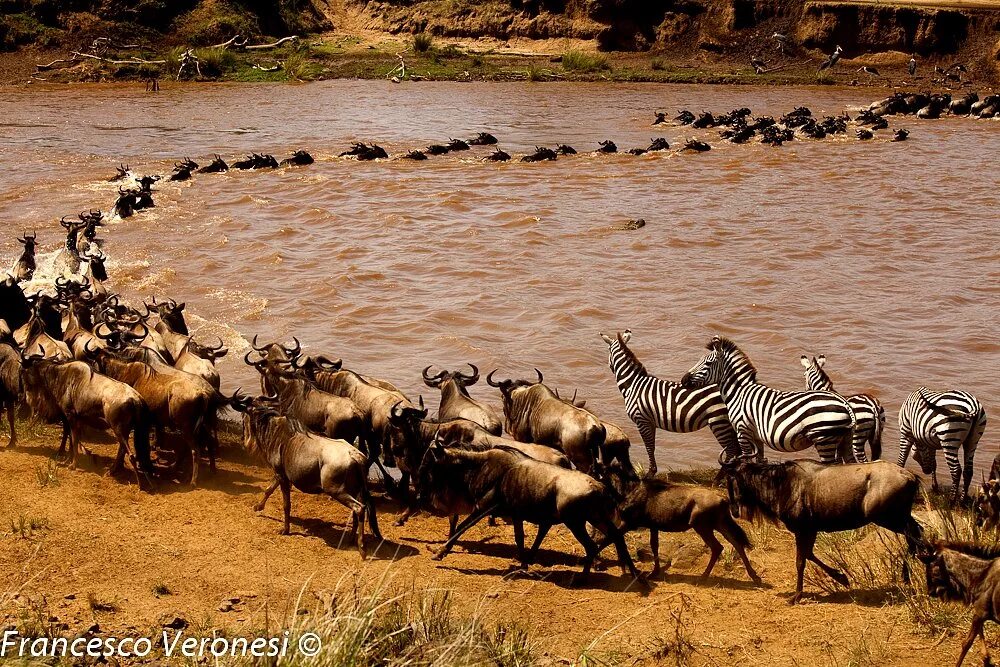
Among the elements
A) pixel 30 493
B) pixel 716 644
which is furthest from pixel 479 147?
pixel 716 644

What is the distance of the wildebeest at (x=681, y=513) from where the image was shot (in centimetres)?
673

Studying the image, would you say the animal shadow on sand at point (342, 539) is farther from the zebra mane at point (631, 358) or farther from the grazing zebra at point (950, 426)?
the grazing zebra at point (950, 426)

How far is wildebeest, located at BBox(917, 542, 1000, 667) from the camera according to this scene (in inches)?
208

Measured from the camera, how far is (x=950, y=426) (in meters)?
8.63

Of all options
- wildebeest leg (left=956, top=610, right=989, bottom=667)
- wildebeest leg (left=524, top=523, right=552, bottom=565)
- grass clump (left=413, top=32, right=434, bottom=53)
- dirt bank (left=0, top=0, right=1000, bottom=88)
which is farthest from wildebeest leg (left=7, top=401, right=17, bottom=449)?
grass clump (left=413, top=32, right=434, bottom=53)

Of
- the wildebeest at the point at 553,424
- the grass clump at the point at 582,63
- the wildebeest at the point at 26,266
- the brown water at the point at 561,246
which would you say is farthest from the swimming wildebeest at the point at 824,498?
the grass clump at the point at 582,63

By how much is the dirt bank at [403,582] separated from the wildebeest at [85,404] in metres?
0.35

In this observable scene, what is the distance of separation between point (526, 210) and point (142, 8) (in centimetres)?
3229

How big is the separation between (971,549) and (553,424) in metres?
3.45

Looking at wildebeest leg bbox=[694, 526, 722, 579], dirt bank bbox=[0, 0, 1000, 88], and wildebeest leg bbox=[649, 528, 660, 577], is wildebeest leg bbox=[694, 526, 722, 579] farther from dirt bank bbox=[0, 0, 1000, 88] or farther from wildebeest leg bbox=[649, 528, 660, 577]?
dirt bank bbox=[0, 0, 1000, 88]

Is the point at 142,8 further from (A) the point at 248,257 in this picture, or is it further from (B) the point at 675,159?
(A) the point at 248,257

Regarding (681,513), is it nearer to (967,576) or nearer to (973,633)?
(967,576)

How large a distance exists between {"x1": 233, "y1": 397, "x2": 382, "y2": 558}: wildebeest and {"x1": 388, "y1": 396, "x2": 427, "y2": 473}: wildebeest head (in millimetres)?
475

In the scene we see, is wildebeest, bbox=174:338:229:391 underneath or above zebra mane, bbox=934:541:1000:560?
underneath
